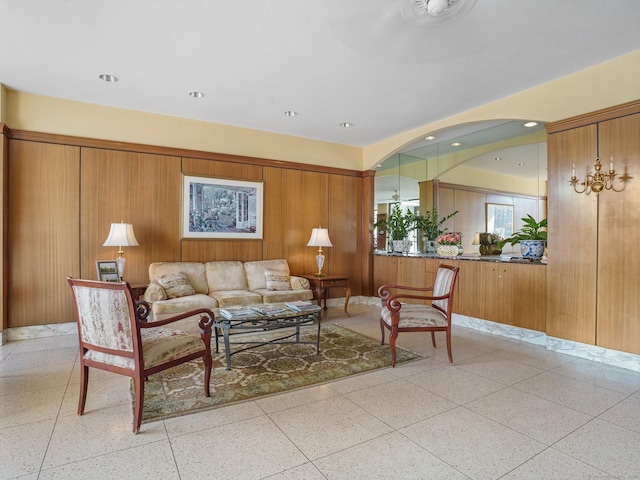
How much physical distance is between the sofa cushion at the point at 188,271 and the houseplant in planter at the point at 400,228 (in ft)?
11.5

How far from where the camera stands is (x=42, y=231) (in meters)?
4.27

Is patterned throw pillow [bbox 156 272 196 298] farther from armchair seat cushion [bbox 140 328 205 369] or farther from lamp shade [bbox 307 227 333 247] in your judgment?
lamp shade [bbox 307 227 333 247]

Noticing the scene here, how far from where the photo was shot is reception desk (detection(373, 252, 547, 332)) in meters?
4.10

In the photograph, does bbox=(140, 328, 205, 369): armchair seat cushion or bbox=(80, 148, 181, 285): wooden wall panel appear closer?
bbox=(140, 328, 205, 369): armchair seat cushion

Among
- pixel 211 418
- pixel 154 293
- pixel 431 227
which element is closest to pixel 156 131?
pixel 154 293

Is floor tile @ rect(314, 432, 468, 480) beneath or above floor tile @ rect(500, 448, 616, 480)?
above

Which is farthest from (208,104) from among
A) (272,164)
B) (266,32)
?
(266,32)

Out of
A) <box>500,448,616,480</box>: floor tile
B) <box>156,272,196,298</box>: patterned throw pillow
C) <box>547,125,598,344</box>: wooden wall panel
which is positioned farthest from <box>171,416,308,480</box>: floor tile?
<box>547,125,598,344</box>: wooden wall panel

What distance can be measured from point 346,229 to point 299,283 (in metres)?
1.75

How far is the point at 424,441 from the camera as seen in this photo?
82.7 inches

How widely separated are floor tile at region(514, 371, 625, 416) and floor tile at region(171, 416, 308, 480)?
2093 mm

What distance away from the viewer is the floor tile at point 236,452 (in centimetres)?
181

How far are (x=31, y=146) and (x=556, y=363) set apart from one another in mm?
6508

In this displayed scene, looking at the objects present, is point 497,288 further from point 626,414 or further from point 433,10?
point 433,10
